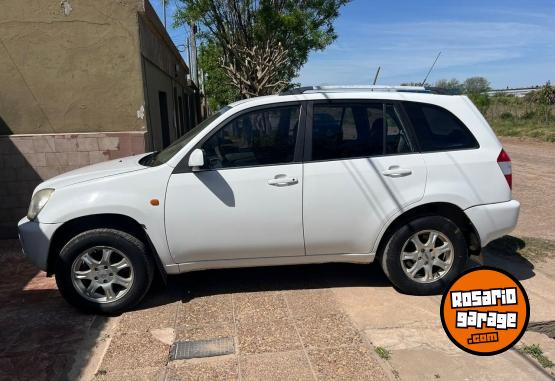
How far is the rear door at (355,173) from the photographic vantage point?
13.9 feet

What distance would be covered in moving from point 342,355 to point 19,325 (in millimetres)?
2766

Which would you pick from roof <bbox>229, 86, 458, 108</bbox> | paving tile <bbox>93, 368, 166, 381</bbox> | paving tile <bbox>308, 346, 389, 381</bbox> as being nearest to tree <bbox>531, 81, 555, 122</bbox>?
roof <bbox>229, 86, 458, 108</bbox>

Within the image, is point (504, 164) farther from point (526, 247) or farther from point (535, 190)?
point (535, 190)

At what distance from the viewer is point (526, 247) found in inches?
230

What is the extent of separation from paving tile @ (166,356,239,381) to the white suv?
3.41 ft

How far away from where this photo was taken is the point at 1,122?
6.89 meters

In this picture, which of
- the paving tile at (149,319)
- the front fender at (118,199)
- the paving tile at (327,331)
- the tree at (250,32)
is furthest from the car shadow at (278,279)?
the tree at (250,32)

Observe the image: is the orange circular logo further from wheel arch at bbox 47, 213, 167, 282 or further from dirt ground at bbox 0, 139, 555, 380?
wheel arch at bbox 47, 213, 167, 282

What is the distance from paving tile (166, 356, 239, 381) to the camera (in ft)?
10.6

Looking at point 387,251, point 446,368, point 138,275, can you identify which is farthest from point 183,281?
point 446,368

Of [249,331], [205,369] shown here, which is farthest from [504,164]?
[205,369]

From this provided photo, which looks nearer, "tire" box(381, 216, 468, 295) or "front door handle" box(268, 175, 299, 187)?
"front door handle" box(268, 175, 299, 187)

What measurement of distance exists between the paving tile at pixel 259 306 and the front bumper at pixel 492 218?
75.3 inches

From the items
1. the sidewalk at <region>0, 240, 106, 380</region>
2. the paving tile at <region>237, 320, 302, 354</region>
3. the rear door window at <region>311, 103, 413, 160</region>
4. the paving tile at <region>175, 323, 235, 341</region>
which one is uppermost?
the rear door window at <region>311, 103, 413, 160</region>
